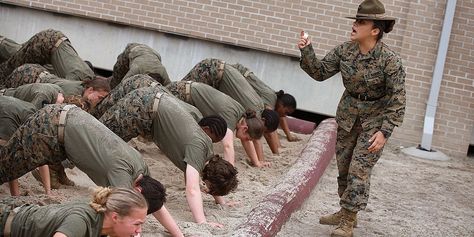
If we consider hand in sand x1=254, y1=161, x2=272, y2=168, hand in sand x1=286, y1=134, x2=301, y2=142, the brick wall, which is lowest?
hand in sand x1=286, y1=134, x2=301, y2=142

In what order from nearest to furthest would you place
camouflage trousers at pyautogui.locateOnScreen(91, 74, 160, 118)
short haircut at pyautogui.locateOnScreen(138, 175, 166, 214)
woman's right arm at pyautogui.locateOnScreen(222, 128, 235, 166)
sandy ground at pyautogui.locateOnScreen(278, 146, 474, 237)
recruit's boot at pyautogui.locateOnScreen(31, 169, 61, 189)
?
short haircut at pyautogui.locateOnScreen(138, 175, 166, 214) → recruit's boot at pyautogui.locateOnScreen(31, 169, 61, 189) → sandy ground at pyautogui.locateOnScreen(278, 146, 474, 237) → camouflage trousers at pyautogui.locateOnScreen(91, 74, 160, 118) → woman's right arm at pyautogui.locateOnScreen(222, 128, 235, 166)

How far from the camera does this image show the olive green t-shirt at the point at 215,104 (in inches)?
333

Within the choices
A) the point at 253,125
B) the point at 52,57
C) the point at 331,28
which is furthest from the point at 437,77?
the point at 52,57

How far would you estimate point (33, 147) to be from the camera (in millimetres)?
6027

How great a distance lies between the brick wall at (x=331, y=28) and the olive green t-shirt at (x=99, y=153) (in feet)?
22.0

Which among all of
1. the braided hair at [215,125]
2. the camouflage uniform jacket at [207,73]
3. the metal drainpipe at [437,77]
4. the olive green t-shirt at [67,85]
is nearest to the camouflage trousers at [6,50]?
the olive green t-shirt at [67,85]

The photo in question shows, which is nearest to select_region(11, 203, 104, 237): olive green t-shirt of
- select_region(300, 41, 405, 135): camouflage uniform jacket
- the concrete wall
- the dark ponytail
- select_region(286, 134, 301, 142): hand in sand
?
select_region(300, 41, 405, 135): camouflage uniform jacket

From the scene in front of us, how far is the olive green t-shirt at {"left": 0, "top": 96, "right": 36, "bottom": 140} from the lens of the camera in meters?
6.68

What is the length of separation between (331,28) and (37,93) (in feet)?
19.0

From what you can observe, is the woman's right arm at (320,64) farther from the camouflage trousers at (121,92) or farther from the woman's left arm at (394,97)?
the camouflage trousers at (121,92)

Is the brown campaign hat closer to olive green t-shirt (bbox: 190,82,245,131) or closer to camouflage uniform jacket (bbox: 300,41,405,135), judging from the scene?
camouflage uniform jacket (bbox: 300,41,405,135)

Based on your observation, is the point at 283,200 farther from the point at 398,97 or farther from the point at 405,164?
the point at 405,164

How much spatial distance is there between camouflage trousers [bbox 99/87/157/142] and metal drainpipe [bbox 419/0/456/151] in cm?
568

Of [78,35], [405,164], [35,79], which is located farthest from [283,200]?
[78,35]
